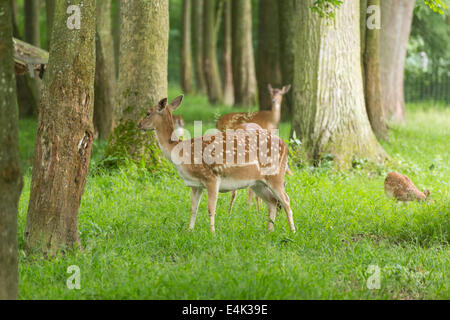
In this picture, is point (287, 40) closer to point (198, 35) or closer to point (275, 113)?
point (275, 113)

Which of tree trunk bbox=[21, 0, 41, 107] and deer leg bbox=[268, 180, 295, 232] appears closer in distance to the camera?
deer leg bbox=[268, 180, 295, 232]

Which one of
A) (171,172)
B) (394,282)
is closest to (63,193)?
A: (394,282)

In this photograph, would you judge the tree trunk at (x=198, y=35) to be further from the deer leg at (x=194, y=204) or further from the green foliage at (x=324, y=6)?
the deer leg at (x=194, y=204)

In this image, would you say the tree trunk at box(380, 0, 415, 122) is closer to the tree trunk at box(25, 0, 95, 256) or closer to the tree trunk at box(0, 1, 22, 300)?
the tree trunk at box(25, 0, 95, 256)

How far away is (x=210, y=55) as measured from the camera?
2695 centimetres

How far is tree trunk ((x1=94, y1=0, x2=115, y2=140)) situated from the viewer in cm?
1368

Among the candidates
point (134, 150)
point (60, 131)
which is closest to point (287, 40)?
point (134, 150)

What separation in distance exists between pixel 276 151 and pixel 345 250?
4.59 ft

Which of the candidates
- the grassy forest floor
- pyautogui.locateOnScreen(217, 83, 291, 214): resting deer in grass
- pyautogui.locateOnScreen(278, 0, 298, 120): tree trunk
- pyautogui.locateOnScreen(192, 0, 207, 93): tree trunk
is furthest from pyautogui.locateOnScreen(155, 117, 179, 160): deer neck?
pyautogui.locateOnScreen(192, 0, 207, 93): tree trunk

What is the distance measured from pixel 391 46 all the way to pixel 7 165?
1423cm

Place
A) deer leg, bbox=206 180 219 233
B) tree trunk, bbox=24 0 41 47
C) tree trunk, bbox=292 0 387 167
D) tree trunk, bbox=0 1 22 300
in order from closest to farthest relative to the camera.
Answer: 1. tree trunk, bbox=0 1 22 300
2. deer leg, bbox=206 180 219 233
3. tree trunk, bbox=292 0 387 167
4. tree trunk, bbox=24 0 41 47

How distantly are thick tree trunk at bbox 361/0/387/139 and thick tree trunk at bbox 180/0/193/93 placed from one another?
56.2ft

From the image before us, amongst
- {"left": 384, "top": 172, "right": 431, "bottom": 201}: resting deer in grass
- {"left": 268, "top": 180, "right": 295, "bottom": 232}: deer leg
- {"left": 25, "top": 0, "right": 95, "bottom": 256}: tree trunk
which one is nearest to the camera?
{"left": 25, "top": 0, "right": 95, "bottom": 256}: tree trunk

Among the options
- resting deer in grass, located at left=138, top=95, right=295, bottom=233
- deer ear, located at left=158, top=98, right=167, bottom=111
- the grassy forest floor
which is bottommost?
the grassy forest floor
